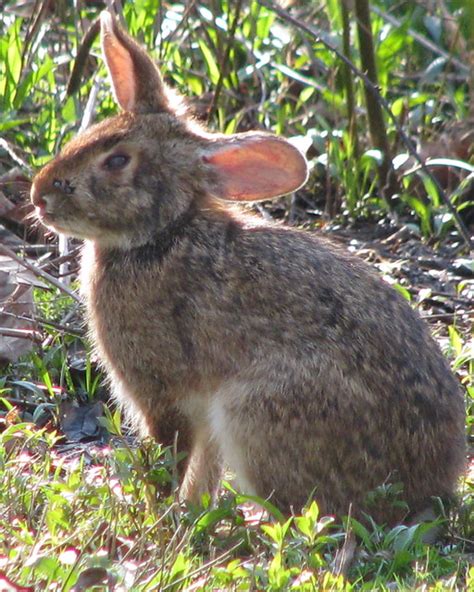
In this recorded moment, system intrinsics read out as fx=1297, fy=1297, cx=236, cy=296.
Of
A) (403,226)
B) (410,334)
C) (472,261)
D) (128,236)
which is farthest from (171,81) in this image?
(410,334)

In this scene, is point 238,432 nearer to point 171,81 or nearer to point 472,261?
point 472,261

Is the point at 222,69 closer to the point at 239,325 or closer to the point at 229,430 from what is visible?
the point at 239,325

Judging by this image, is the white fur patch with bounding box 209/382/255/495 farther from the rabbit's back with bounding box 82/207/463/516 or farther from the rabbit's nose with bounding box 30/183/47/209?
the rabbit's nose with bounding box 30/183/47/209

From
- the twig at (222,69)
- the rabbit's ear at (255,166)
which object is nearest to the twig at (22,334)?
the rabbit's ear at (255,166)

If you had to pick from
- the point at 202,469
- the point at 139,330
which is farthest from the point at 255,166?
the point at 202,469

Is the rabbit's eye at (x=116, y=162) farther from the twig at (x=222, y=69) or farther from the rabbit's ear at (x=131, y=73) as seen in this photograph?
the twig at (x=222, y=69)
